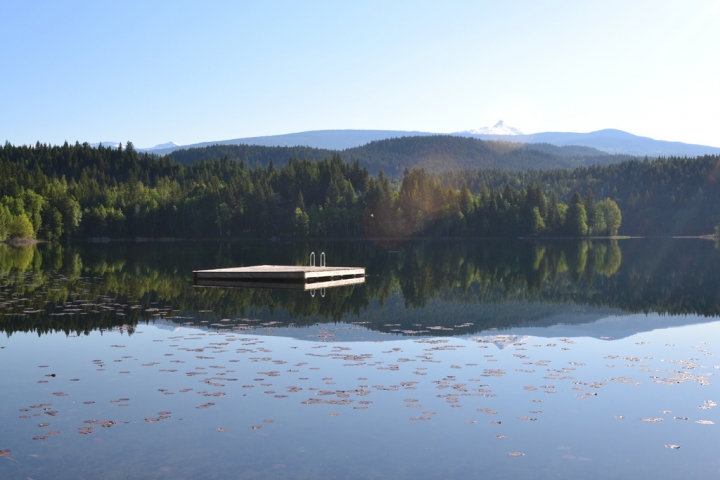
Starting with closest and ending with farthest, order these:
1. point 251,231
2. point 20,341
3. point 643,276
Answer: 1. point 20,341
2. point 643,276
3. point 251,231

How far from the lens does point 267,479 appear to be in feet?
40.9

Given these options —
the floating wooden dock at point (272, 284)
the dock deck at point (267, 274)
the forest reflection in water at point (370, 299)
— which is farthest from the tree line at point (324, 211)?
the floating wooden dock at point (272, 284)

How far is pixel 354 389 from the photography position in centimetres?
1834

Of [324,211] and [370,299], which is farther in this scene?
[324,211]

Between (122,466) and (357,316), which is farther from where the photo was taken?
(357,316)

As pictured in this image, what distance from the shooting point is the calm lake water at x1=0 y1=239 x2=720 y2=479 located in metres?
13.4

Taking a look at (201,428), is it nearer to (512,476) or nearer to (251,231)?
(512,476)

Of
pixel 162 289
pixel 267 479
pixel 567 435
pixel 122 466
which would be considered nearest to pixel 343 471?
pixel 267 479

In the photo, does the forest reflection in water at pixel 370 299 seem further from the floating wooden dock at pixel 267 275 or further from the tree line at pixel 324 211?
the tree line at pixel 324 211

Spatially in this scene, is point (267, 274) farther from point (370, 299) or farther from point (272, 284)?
point (370, 299)

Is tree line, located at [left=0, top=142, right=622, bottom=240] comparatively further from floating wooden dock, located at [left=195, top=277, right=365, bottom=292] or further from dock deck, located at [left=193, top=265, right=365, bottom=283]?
floating wooden dock, located at [left=195, top=277, right=365, bottom=292]

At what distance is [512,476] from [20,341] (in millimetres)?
18858

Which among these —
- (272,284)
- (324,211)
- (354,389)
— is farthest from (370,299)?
(324,211)

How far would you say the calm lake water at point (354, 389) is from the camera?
44.0 feet
